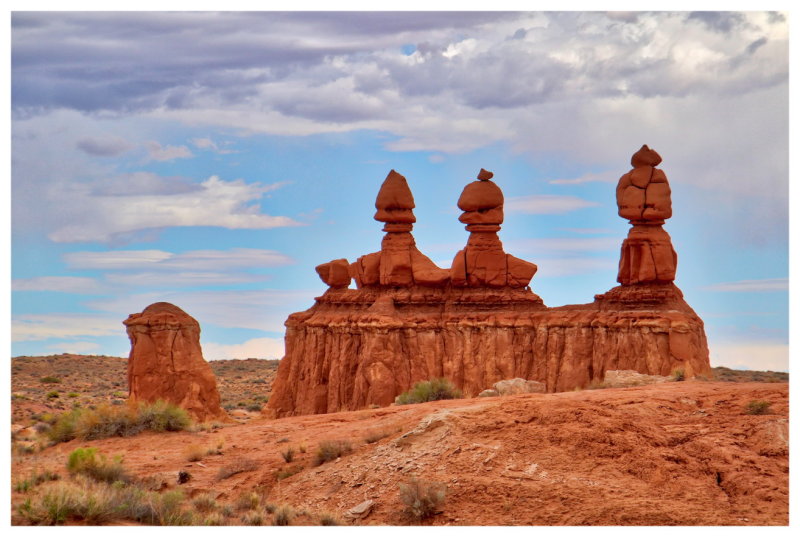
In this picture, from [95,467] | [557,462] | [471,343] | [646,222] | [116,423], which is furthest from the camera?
[471,343]

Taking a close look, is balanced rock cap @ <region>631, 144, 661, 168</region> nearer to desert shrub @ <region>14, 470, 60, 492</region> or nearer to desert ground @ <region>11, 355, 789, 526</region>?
desert ground @ <region>11, 355, 789, 526</region>

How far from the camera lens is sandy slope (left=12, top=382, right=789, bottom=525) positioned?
21.4m

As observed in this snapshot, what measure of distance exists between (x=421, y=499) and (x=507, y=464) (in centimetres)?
232

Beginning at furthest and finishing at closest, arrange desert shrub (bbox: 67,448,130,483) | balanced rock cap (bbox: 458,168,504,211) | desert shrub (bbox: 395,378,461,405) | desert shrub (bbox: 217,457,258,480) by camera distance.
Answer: balanced rock cap (bbox: 458,168,504,211) < desert shrub (bbox: 395,378,461,405) < desert shrub (bbox: 217,457,258,480) < desert shrub (bbox: 67,448,130,483)

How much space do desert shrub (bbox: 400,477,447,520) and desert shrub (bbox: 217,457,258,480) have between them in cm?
546

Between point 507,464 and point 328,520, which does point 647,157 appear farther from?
point 328,520

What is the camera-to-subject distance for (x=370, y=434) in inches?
1070

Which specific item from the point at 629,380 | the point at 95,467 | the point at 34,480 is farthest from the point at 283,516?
the point at 629,380

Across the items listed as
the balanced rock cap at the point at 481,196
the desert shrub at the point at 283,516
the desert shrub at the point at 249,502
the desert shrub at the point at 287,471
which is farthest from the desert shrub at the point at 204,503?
the balanced rock cap at the point at 481,196

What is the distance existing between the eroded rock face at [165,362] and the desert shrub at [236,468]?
52.6 feet

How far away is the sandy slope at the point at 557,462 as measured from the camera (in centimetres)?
2138

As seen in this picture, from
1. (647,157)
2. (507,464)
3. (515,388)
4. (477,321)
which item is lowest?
(507,464)

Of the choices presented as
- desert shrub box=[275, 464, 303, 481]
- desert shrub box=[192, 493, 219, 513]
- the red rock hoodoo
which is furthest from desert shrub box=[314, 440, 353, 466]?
the red rock hoodoo

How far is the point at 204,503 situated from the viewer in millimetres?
23359
